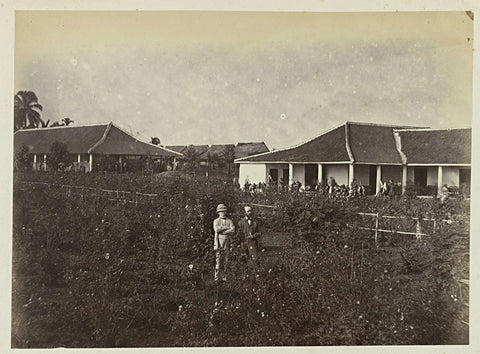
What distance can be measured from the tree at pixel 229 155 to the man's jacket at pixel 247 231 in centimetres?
49

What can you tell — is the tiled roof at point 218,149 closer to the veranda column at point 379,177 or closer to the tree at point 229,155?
the tree at point 229,155

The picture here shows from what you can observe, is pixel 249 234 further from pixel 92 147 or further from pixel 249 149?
pixel 92 147

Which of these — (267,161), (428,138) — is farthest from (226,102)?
(428,138)

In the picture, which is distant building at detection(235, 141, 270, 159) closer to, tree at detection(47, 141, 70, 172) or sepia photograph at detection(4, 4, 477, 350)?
sepia photograph at detection(4, 4, 477, 350)

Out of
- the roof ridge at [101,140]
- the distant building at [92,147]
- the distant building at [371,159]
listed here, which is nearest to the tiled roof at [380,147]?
the distant building at [371,159]

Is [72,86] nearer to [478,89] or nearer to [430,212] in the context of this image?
[430,212]

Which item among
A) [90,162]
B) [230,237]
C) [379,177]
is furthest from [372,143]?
[90,162]

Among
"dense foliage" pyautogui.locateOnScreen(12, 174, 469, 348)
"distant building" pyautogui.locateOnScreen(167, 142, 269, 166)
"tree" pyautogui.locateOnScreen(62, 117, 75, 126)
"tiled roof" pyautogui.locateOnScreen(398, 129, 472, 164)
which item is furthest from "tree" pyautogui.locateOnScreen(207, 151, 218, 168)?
"tiled roof" pyautogui.locateOnScreen(398, 129, 472, 164)

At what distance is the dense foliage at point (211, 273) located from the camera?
2.88m

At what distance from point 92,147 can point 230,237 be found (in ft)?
4.27

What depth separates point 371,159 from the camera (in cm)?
346

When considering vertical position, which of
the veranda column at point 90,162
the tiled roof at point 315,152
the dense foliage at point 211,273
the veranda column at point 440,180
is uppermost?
the tiled roof at point 315,152

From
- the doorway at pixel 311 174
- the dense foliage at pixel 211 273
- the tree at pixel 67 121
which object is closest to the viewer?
the dense foliage at pixel 211 273

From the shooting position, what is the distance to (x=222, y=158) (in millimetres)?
3402
